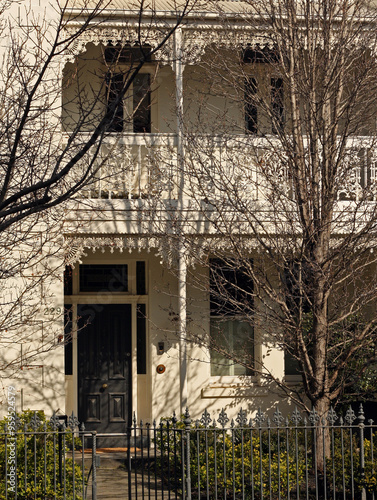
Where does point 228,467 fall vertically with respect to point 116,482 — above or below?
above

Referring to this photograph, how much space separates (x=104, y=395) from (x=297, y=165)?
6.69 meters

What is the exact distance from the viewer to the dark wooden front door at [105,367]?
14594 mm

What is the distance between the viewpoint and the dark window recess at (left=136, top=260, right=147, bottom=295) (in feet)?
48.6

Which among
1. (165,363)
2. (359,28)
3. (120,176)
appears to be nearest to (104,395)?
(165,363)

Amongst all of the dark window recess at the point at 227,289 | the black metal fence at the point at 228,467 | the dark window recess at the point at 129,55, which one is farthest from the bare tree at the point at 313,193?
the dark window recess at the point at 129,55

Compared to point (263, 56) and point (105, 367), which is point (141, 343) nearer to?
point (105, 367)

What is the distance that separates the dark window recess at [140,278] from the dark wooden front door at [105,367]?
1.22 ft

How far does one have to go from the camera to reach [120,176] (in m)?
12.9

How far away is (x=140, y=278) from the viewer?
585 inches

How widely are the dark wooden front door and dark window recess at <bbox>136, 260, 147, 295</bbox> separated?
1.22ft

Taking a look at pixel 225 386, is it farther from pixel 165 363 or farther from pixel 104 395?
pixel 104 395

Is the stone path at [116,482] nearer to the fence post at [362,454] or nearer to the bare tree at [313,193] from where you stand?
the bare tree at [313,193]

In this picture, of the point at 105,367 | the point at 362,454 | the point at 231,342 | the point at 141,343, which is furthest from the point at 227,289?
the point at 362,454

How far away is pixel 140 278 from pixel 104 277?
0.69 metres
